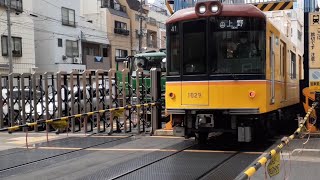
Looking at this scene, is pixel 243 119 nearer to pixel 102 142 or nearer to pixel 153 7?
pixel 102 142

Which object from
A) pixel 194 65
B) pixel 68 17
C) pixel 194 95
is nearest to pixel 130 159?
pixel 194 95

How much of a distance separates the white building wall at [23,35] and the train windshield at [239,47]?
2845cm

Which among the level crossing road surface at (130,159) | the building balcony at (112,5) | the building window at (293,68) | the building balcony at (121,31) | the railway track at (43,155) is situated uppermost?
the building balcony at (112,5)

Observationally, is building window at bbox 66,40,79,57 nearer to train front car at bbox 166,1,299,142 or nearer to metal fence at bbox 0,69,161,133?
metal fence at bbox 0,69,161,133

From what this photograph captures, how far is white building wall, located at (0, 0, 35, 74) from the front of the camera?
35.6 m

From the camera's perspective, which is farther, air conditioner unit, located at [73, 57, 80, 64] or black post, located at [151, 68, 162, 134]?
air conditioner unit, located at [73, 57, 80, 64]

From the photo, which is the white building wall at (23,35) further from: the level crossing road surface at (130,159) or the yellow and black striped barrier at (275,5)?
the level crossing road surface at (130,159)

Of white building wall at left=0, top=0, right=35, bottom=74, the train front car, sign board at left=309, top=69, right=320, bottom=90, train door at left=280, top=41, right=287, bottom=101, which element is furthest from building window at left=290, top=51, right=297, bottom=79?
white building wall at left=0, top=0, right=35, bottom=74

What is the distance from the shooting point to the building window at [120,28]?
2148 inches

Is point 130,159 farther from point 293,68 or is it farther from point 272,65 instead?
point 293,68

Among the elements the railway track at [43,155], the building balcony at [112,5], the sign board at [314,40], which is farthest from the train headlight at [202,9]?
the building balcony at [112,5]

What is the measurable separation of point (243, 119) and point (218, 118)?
1.86 feet

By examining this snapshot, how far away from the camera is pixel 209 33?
33.1 ft

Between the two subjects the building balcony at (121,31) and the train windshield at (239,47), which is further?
the building balcony at (121,31)
